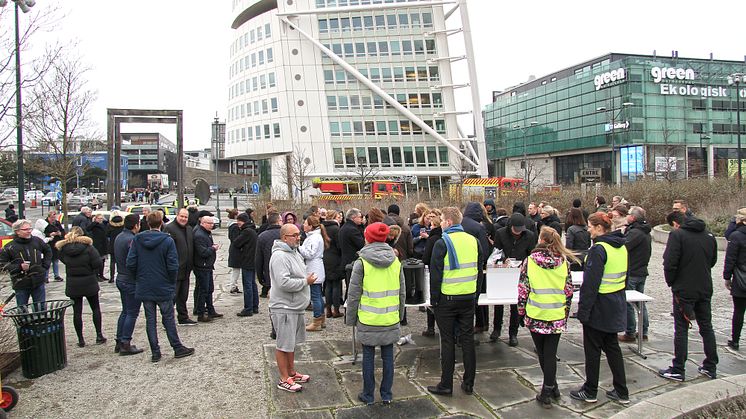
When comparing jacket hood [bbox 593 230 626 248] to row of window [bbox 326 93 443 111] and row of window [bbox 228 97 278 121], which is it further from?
row of window [bbox 228 97 278 121]

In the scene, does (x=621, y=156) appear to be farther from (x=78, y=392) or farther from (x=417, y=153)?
(x=78, y=392)

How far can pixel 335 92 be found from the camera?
53.8 meters

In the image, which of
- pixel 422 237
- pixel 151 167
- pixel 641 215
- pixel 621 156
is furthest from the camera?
pixel 151 167

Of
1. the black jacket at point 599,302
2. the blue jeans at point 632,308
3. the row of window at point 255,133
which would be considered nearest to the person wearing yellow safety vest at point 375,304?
the black jacket at point 599,302

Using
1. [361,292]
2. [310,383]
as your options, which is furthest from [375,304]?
[310,383]

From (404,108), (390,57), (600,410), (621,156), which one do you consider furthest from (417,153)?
(600,410)

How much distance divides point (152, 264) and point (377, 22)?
5077cm

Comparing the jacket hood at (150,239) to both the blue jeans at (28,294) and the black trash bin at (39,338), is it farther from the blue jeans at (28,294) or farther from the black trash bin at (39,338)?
the blue jeans at (28,294)

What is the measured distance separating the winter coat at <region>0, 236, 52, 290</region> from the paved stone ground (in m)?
0.97

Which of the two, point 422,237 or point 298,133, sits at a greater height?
point 298,133

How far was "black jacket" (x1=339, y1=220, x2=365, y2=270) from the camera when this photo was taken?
791cm

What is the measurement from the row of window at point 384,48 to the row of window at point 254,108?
24.8 ft

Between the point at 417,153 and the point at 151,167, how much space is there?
94.2 metres

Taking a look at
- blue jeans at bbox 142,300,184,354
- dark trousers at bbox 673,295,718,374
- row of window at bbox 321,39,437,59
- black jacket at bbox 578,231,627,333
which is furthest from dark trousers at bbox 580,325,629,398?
row of window at bbox 321,39,437,59
